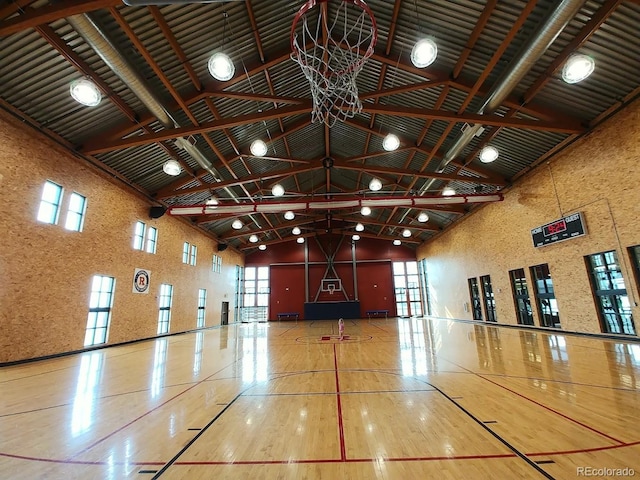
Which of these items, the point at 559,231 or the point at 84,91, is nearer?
the point at 84,91

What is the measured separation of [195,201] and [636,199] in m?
14.1

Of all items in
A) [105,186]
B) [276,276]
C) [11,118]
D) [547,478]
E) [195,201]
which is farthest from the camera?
[276,276]

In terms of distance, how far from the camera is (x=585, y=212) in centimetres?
794

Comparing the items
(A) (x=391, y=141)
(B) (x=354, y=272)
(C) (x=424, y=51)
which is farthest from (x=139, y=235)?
(B) (x=354, y=272)

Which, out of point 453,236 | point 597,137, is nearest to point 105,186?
point 597,137

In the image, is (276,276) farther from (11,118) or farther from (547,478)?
(547,478)

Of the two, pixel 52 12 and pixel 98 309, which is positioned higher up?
pixel 52 12

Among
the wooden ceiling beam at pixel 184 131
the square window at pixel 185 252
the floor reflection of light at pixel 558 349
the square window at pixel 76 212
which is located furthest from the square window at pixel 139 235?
the floor reflection of light at pixel 558 349

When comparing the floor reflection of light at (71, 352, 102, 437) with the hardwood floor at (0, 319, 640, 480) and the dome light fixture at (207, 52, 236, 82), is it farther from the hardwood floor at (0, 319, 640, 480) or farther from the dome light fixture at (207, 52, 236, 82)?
the dome light fixture at (207, 52, 236, 82)

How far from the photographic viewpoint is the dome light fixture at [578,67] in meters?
5.12

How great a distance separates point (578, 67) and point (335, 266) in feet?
59.6

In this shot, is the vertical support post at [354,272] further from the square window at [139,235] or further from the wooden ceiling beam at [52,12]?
the wooden ceiling beam at [52,12]

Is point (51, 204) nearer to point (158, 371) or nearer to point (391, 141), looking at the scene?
point (158, 371)
